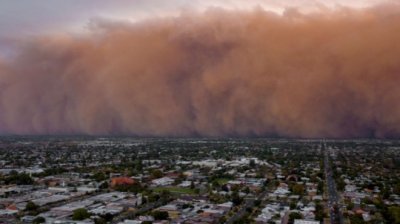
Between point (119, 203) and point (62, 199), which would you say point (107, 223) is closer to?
point (119, 203)

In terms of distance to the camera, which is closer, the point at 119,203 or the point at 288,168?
the point at 119,203

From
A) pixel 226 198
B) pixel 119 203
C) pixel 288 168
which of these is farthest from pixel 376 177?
pixel 119 203

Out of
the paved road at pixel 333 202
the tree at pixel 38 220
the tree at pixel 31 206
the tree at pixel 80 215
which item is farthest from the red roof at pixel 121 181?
the paved road at pixel 333 202

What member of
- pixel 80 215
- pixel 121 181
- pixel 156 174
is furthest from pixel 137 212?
pixel 156 174

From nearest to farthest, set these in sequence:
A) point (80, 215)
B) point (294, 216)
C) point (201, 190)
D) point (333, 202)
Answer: point (80, 215) < point (294, 216) < point (333, 202) < point (201, 190)

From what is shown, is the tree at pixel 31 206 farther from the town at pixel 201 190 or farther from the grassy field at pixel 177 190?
the grassy field at pixel 177 190

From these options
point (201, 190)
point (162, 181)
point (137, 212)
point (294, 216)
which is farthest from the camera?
point (162, 181)

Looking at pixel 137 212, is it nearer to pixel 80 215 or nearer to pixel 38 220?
pixel 80 215

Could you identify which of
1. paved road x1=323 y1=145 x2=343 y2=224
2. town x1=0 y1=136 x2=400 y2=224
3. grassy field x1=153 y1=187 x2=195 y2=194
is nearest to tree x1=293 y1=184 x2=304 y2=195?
town x1=0 y1=136 x2=400 y2=224
